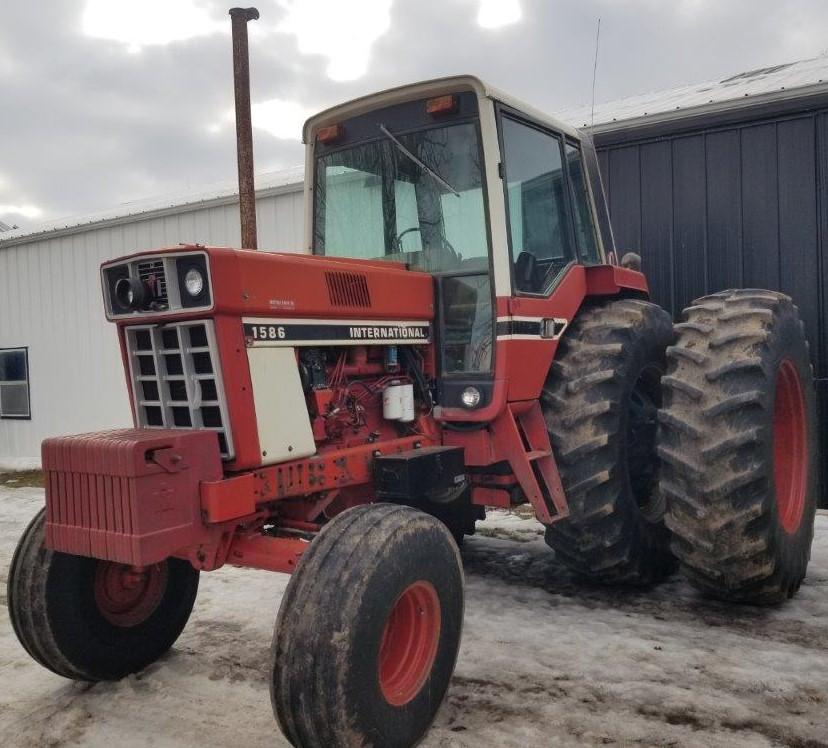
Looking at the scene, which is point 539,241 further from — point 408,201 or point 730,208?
point 730,208

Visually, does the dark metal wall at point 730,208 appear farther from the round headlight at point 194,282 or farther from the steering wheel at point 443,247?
the round headlight at point 194,282

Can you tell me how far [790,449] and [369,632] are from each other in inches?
129

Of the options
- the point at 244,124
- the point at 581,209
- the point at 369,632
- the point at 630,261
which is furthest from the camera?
the point at 244,124

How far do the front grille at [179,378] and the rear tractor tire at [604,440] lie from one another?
1829 mm

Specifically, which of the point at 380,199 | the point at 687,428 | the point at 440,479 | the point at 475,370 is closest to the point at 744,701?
the point at 687,428

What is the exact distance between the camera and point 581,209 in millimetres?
4738

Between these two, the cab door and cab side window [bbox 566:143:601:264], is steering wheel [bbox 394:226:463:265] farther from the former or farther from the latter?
cab side window [bbox 566:143:601:264]

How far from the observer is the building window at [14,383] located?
12.7 meters

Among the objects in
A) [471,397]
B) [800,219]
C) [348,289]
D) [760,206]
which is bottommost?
[471,397]

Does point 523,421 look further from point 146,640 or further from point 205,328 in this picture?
point 146,640

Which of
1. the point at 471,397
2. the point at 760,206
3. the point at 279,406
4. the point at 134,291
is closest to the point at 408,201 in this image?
the point at 471,397

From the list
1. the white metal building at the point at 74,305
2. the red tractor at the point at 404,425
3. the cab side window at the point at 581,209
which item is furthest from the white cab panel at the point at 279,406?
the white metal building at the point at 74,305

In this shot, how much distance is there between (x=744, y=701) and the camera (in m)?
3.25

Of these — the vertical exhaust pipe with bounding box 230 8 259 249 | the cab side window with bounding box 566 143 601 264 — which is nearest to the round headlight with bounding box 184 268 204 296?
the cab side window with bounding box 566 143 601 264
